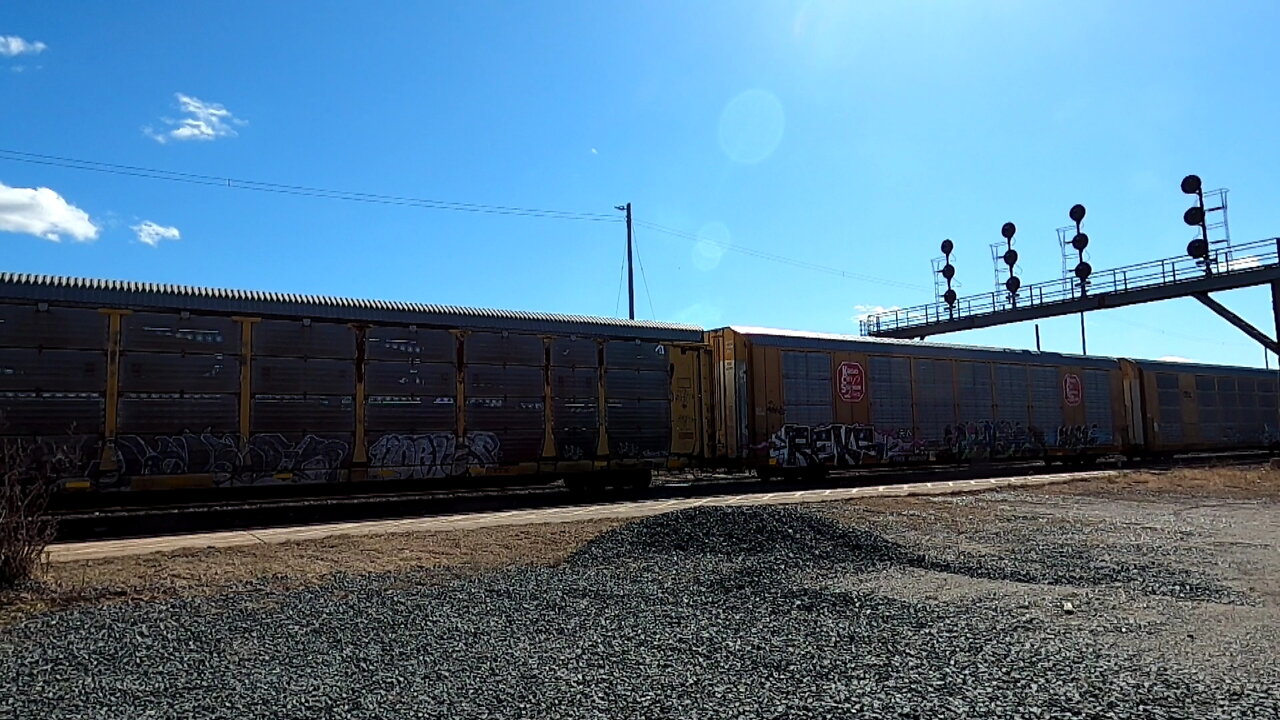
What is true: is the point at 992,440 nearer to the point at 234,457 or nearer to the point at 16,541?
the point at 234,457

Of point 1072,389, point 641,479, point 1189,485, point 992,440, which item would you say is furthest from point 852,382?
point 1072,389

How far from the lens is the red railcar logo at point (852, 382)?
1998cm

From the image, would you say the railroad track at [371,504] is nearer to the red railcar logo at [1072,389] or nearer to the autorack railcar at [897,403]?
the autorack railcar at [897,403]

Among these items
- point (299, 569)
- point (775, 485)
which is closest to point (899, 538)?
point (299, 569)

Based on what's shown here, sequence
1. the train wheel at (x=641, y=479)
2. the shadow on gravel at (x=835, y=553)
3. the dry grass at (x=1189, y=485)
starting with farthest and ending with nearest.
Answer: the train wheel at (x=641, y=479) < the dry grass at (x=1189, y=485) < the shadow on gravel at (x=835, y=553)

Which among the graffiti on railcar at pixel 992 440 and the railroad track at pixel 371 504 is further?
the graffiti on railcar at pixel 992 440

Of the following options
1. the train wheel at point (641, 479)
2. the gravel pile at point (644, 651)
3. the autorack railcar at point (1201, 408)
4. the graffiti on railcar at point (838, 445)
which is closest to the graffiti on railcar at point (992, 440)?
the graffiti on railcar at point (838, 445)

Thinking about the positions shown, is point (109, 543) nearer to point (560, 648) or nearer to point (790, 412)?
point (560, 648)

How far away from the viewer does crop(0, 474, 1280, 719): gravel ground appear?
4152 millimetres

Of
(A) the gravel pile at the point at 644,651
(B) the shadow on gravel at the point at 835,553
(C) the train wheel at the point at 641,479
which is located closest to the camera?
(A) the gravel pile at the point at 644,651

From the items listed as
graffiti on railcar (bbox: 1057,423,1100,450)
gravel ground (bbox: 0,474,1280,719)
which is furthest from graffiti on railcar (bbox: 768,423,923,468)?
gravel ground (bbox: 0,474,1280,719)

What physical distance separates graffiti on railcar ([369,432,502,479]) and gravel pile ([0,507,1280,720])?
683 cm

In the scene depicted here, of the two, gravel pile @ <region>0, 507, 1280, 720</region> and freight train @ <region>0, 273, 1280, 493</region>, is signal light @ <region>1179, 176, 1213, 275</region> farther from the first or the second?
gravel pile @ <region>0, 507, 1280, 720</region>

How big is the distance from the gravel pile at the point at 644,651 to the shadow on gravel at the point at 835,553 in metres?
0.10
